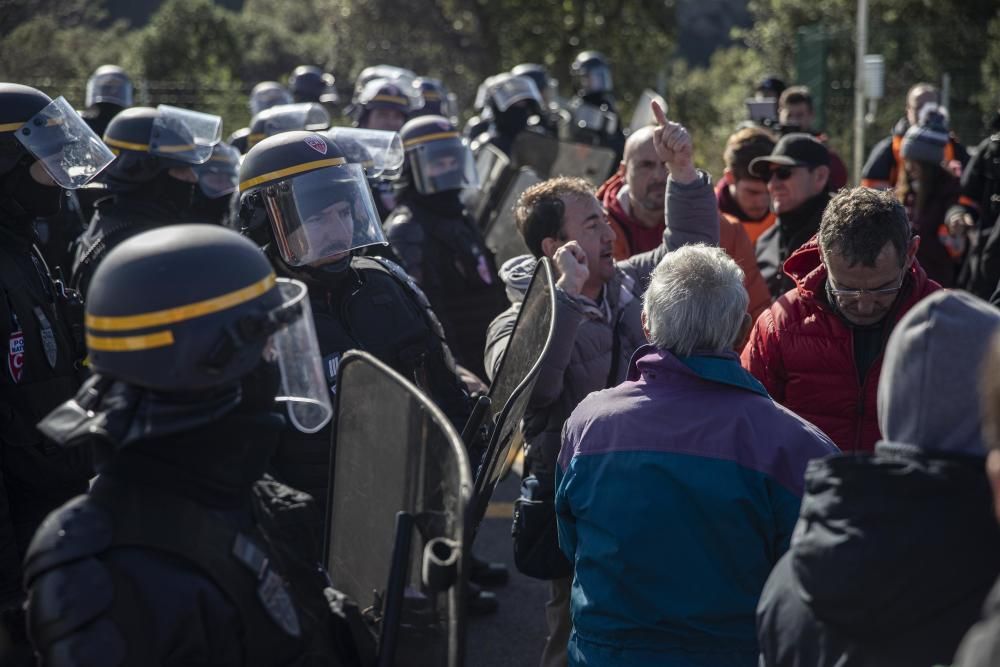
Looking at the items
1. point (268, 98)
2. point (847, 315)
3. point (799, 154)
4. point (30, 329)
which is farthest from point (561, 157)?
point (30, 329)

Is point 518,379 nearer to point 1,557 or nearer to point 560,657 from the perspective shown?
point 560,657

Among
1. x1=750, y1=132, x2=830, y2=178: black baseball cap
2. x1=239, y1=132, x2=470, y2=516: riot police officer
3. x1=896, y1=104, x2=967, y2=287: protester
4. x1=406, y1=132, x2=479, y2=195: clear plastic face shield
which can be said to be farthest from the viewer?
x1=896, y1=104, x2=967, y2=287: protester

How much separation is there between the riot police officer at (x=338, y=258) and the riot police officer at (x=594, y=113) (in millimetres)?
6087

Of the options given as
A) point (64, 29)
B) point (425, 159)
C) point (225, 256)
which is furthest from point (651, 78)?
point (225, 256)

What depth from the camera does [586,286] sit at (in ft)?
12.7

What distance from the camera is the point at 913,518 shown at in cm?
175

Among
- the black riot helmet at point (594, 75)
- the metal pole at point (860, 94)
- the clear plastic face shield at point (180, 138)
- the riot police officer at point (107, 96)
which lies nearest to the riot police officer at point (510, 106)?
the black riot helmet at point (594, 75)

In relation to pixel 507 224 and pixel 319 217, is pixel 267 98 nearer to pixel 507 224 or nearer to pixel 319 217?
pixel 507 224

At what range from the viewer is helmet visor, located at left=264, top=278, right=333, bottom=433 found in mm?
2205

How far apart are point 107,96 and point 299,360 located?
8201 mm

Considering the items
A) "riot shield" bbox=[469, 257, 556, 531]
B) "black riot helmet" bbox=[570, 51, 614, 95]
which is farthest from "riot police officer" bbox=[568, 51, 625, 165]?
"riot shield" bbox=[469, 257, 556, 531]

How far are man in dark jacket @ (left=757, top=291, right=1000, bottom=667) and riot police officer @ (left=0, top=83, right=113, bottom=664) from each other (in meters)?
2.53

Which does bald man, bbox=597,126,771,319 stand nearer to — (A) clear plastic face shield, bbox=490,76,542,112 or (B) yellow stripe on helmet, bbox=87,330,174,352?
(B) yellow stripe on helmet, bbox=87,330,174,352

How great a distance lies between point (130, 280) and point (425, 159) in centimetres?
389
